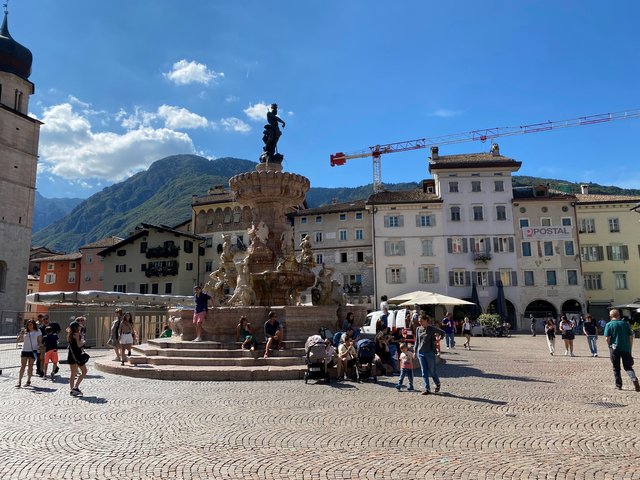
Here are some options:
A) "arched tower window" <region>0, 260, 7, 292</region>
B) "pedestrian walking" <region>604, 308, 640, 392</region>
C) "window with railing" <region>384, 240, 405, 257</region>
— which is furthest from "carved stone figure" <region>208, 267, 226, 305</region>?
"arched tower window" <region>0, 260, 7, 292</region>

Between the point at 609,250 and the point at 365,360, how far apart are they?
44.1 m

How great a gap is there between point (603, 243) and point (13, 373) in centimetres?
4866

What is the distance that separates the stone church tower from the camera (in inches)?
2014

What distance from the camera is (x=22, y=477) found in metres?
4.64

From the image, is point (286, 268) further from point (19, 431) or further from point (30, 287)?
point (30, 287)

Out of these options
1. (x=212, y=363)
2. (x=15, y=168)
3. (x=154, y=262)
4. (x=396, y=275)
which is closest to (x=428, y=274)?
(x=396, y=275)

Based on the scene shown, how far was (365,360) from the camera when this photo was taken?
10.9 m

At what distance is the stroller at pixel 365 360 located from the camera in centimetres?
1088

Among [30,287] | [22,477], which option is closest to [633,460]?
[22,477]

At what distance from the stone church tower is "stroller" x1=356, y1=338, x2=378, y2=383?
50.6m

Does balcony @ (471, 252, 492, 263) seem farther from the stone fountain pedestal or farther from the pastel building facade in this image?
the stone fountain pedestal

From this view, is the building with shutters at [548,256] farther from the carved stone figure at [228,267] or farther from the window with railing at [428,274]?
the carved stone figure at [228,267]

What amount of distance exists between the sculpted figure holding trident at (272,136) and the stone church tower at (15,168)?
4393 centimetres

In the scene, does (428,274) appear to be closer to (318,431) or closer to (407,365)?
(407,365)
